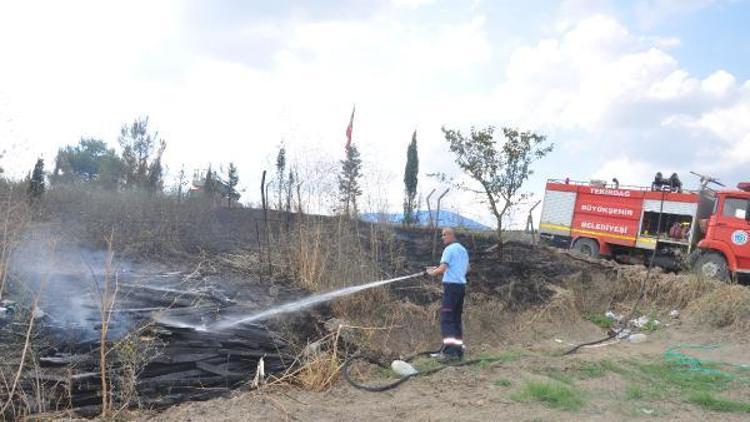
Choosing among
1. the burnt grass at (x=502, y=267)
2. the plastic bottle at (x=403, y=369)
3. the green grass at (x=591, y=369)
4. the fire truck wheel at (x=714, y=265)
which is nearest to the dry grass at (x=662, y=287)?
the burnt grass at (x=502, y=267)

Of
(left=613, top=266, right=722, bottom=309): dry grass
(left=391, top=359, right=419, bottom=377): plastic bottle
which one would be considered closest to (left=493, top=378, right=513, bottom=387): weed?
(left=391, top=359, right=419, bottom=377): plastic bottle

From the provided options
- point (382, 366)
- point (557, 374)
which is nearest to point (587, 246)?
point (557, 374)

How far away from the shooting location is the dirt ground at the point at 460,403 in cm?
520

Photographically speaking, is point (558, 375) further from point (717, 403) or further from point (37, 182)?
point (37, 182)

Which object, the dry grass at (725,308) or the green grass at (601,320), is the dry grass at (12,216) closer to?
the green grass at (601,320)

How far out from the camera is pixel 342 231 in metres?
11.2

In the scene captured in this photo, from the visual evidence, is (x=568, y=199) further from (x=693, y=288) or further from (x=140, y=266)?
(x=140, y=266)

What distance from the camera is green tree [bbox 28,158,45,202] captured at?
1275 cm

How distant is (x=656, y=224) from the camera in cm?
1645

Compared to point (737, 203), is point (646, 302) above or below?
below

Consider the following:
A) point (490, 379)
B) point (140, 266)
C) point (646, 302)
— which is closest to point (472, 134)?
point (646, 302)

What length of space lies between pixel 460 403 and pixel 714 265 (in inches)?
418

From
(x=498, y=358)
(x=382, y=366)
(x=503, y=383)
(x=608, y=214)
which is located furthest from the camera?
(x=608, y=214)

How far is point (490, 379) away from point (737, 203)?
10595 millimetres
